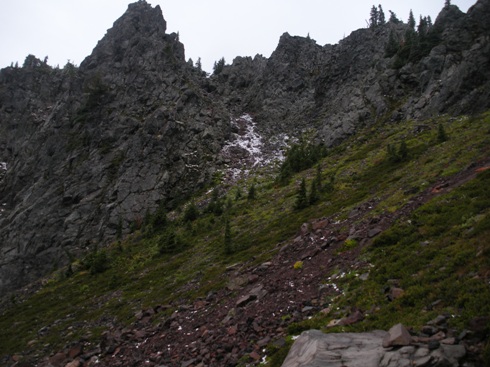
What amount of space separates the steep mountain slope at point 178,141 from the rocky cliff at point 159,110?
36 centimetres

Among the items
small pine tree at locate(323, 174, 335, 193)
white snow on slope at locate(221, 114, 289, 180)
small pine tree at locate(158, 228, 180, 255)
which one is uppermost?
white snow on slope at locate(221, 114, 289, 180)

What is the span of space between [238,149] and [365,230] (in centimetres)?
6180

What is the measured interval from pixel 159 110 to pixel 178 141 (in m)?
9.34

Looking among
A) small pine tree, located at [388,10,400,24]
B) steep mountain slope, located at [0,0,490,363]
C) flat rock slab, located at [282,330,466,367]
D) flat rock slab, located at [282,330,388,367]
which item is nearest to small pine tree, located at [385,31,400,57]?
steep mountain slope, located at [0,0,490,363]

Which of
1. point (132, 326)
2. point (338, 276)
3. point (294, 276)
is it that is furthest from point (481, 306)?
point (132, 326)

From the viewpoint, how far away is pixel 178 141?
75.6 m

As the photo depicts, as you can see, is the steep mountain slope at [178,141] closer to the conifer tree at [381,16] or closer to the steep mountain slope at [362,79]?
the steep mountain slope at [362,79]

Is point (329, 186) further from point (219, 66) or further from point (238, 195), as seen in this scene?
point (219, 66)

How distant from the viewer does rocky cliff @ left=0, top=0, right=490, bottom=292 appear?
6203 cm

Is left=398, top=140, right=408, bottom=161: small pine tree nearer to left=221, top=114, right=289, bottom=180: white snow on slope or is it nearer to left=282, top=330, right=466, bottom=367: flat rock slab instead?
left=282, top=330, right=466, bottom=367: flat rock slab

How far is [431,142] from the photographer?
40.0m

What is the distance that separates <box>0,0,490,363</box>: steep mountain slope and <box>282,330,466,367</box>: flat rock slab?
4242 millimetres

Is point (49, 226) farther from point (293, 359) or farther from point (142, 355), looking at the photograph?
point (293, 359)

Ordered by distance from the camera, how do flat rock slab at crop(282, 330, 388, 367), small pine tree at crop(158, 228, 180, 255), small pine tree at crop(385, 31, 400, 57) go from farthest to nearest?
small pine tree at crop(385, 31, 400, 57), small pine tree at crop(158, 228, 180, 255), flat rock slab at crop(282, 330, 388, 367)
